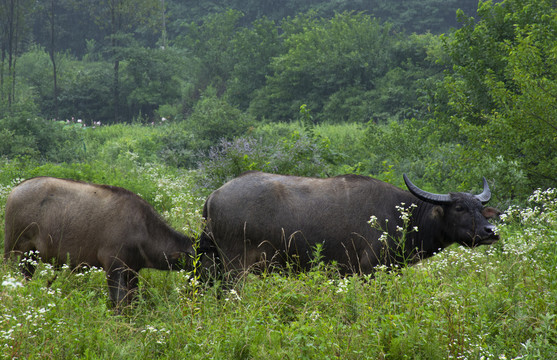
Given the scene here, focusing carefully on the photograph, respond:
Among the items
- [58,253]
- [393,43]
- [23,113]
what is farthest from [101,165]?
[393,43]

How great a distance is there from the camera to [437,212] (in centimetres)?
625

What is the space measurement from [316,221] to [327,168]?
3724 mm

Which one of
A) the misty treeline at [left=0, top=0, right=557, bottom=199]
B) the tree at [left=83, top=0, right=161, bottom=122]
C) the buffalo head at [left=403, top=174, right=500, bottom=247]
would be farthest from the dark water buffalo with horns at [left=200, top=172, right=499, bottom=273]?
the tree at [left=83, top=0, right=161, bottom=122]

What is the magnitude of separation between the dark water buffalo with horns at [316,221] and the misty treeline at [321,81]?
283cm

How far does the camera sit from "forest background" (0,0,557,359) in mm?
3791

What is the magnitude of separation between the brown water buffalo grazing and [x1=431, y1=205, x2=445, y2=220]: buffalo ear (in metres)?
2.77

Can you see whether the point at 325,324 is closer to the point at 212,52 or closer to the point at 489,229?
the point at 489,229

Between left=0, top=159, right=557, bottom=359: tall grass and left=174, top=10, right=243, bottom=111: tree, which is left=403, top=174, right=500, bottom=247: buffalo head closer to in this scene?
left=0, top=159, right=557, bottom=359: tall grass

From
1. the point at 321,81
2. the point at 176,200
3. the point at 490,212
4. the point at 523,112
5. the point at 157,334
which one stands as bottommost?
the point at 321,81

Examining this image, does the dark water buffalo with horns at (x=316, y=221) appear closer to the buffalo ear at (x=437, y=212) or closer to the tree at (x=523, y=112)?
the buffalo ear at (x=437, y=212)

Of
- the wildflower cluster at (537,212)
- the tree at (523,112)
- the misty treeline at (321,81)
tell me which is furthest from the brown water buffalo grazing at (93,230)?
the tree at (523,112)

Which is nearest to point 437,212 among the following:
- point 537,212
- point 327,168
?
point 537,212

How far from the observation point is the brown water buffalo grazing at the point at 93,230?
18.8 feet

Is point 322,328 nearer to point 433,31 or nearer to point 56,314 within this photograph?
point 56,314
